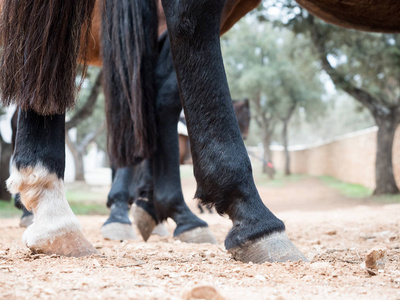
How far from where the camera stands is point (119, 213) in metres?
3.07

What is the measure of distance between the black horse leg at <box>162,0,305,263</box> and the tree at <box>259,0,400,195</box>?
9723 mm

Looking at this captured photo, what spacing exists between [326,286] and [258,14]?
11891mm

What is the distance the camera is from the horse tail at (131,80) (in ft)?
7.61

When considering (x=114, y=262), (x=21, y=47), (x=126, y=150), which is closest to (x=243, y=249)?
(x=114, y=262)

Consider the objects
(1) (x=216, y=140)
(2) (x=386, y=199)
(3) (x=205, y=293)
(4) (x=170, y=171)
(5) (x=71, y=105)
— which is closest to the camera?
(3) (x=205, y=293)

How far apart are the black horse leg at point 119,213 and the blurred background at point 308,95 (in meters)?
0.68

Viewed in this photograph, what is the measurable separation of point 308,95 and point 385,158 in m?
11.1

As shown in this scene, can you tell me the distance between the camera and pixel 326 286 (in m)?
1.08

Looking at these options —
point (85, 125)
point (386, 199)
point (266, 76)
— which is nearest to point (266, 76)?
point (266, 76)

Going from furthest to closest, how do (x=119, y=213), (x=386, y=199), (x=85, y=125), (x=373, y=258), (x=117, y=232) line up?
(x=85, y=125) → (x=386, y=199) → (x=119, y=213) → (x=117, y=232) → (x=373, y=258)

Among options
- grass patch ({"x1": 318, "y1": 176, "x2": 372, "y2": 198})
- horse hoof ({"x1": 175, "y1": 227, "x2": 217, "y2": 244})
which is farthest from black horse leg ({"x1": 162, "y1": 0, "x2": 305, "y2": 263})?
grass patch ({"x1": 318, "y1": 176, "x2": 372, "y2": 198})

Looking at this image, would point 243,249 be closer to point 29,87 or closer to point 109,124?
point 29,87

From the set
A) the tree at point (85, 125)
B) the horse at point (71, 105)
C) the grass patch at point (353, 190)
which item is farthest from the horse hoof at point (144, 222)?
the grass patch at point (353, 190)

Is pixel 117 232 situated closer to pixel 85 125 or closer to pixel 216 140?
pixel 216 140
